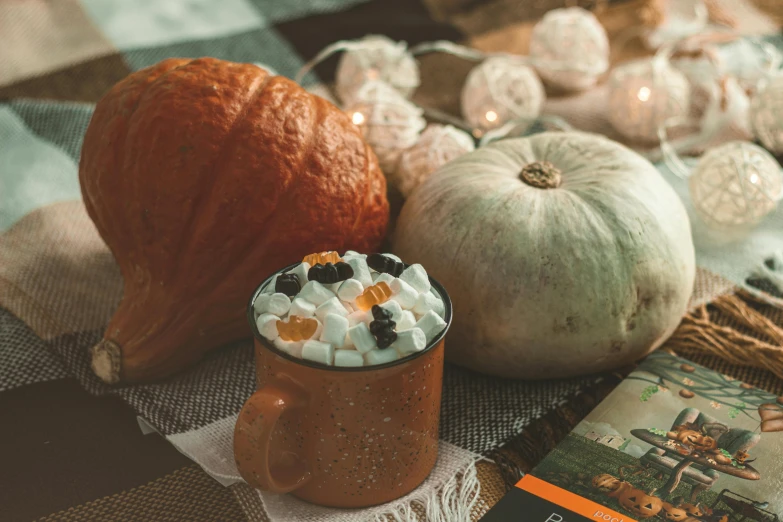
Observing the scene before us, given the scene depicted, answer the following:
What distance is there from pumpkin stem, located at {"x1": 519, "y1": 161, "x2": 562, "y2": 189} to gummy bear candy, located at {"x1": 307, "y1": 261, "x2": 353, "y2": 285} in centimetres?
29

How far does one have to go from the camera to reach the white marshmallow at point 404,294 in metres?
0.72

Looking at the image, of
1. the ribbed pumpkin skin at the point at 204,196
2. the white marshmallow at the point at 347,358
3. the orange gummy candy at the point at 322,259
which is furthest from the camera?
the ribbed pumpkin skin at the point at 204,196

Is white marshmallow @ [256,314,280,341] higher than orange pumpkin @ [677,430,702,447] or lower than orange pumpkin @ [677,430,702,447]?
higher

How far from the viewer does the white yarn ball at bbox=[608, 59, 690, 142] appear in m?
1.36

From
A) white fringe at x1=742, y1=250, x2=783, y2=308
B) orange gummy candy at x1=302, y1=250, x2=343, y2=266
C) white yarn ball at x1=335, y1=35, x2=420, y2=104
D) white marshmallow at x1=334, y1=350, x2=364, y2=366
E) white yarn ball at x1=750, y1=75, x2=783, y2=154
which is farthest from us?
white yarn ball at x1=335, y1=35, x2=420, y2=104

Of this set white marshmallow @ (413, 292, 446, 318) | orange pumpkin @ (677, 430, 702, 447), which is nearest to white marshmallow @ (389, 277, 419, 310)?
white marshmallow @ (413, 292, 446, 318)

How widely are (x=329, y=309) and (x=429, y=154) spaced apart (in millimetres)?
435

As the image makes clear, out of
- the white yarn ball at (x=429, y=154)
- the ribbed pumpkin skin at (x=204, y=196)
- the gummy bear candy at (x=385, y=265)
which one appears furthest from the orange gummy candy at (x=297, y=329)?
the white yarn ball at (x=429, y=154)

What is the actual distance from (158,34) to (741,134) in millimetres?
1136

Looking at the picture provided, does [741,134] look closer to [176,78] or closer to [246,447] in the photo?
[176,78]

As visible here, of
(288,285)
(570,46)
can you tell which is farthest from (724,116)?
(288,285)

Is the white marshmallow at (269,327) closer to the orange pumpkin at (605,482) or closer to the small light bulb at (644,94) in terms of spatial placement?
the orange pumpkin at (605,482)

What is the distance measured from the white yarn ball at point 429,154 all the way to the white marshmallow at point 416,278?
1.07 ft

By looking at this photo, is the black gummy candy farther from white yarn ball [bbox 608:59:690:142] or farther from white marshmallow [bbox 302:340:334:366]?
white yarn ball [bbox 608:59:690:142]
